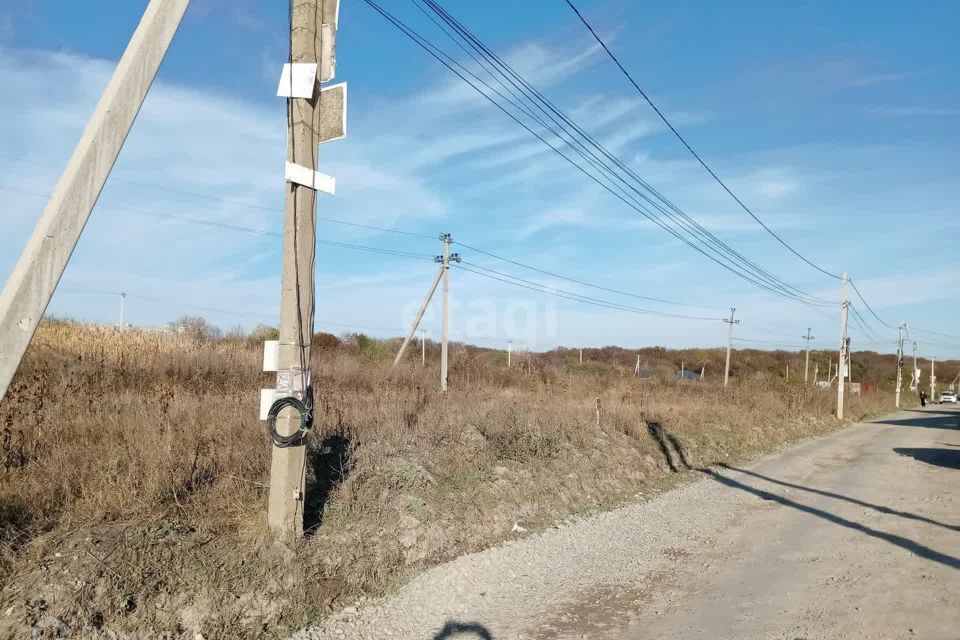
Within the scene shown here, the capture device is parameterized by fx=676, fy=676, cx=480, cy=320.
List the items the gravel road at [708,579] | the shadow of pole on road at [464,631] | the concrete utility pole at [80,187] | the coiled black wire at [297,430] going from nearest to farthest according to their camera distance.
Answer: the concrete utility pole at [80,187]
the shadow of pole on road at [464,631]
the gravel road at [708,579]
the coiled black wire at [297,430]

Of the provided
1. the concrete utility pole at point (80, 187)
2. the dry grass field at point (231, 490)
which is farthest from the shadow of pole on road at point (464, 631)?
the concrete utility pole at point (80, 187)

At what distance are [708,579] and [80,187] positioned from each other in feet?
20.4

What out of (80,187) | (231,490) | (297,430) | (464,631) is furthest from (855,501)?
(80,187)

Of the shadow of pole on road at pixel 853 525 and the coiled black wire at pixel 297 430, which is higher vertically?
the coiled black wire at pixel 297 430

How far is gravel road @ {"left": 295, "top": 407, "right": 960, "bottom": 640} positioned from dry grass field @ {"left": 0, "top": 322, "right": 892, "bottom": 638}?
548mm

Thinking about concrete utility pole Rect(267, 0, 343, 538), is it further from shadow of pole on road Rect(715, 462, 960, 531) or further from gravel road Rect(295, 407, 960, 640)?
shadow of pole on road Rect(715, 462, 960, 531)

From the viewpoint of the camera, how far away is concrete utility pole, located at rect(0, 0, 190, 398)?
10.8 ft

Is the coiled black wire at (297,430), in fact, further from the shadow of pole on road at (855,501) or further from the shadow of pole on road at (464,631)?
the shadow of pole on road at (855,501)

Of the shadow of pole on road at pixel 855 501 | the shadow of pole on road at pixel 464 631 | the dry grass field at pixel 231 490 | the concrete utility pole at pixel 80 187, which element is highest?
the concrete utility pole at pixel 80 187

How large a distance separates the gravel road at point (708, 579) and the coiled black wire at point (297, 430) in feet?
4.75

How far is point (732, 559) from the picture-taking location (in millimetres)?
7352

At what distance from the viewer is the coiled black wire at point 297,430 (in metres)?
5.67

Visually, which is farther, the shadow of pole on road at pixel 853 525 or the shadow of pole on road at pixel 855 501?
the shadow of pole on road at pixel 855 501

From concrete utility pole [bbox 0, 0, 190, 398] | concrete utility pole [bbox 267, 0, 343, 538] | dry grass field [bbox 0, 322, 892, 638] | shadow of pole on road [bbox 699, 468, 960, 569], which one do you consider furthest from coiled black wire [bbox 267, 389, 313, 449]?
shadow of pole on road [bbox 699, 468, 960, 569]
